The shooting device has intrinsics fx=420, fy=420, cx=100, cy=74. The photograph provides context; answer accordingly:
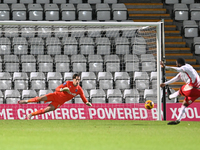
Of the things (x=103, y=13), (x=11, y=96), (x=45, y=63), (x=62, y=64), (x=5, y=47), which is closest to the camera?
(x=11, y=96)

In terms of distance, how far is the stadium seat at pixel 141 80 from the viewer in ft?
49.1

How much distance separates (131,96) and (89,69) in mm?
2039

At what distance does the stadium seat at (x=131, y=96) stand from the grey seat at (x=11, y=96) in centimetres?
366

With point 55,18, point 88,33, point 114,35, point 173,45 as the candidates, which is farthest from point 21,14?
point 173,45

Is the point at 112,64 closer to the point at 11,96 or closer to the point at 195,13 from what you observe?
the point at 11,96

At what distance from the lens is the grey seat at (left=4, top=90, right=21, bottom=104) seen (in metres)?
14.2

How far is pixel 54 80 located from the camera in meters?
14.9

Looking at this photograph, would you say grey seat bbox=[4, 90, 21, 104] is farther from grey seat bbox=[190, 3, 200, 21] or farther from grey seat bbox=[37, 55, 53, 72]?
grey seat bbox=[190, 3, 200, 21]

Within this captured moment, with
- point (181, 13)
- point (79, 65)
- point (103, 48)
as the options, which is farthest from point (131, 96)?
point (181, 13)

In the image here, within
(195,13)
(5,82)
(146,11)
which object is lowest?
(5,82)

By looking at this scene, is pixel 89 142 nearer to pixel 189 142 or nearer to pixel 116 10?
pixel 189 142

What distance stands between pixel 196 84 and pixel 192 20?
8.33 meters

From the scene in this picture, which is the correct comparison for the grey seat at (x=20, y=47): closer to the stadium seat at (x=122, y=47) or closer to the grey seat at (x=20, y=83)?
the grey seat at (x=20, y=83)

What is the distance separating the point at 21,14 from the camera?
17.4m
